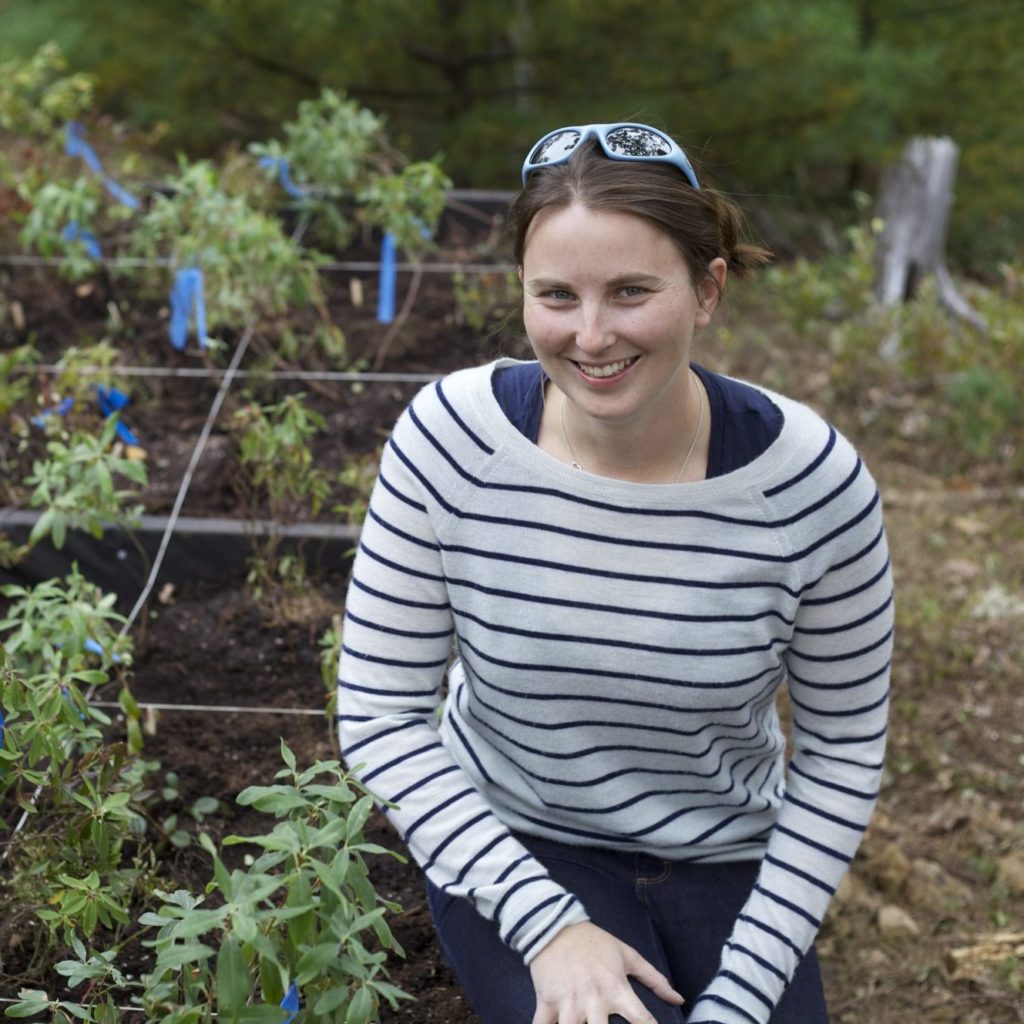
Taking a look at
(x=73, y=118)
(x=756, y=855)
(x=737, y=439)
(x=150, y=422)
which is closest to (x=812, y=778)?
(x=756, y=855)

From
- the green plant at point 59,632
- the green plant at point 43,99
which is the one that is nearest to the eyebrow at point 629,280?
the green plant at point 59,632

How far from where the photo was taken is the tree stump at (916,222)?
5000 millimetres

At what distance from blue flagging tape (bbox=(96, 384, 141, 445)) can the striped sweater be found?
3.24ft

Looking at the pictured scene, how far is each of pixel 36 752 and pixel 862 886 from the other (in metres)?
1.53

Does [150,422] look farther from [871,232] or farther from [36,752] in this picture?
[871,232]

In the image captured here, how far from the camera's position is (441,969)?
1.94 m

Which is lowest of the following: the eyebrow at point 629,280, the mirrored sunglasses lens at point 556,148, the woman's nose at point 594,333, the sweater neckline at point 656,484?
the sweater neckline at point 656,484

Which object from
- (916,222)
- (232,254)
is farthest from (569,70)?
(232,254)

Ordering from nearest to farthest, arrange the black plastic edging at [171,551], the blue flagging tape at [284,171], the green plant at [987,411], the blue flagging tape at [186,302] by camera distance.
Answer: the black plastic edging at [171,551] → the blue flagging tape at [186,302] → the green plant at [987,411] → the blue flagging tape at [284,171]

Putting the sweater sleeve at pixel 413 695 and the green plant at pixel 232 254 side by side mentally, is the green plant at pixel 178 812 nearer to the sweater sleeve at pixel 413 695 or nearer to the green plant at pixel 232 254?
the sweater sleeve at pixel 413 695

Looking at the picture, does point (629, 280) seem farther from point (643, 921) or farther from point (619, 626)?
point (643, 921)

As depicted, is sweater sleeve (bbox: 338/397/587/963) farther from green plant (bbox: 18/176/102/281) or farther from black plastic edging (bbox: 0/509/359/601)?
green plant (bbox: 18/176/102/281)

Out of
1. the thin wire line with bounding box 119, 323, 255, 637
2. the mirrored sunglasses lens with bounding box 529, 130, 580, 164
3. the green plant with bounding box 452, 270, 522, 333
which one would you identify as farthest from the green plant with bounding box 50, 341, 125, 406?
the mirrored sunglasses lens with bounding box 529, 130, 580, 164

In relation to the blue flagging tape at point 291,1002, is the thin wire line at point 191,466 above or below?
below
